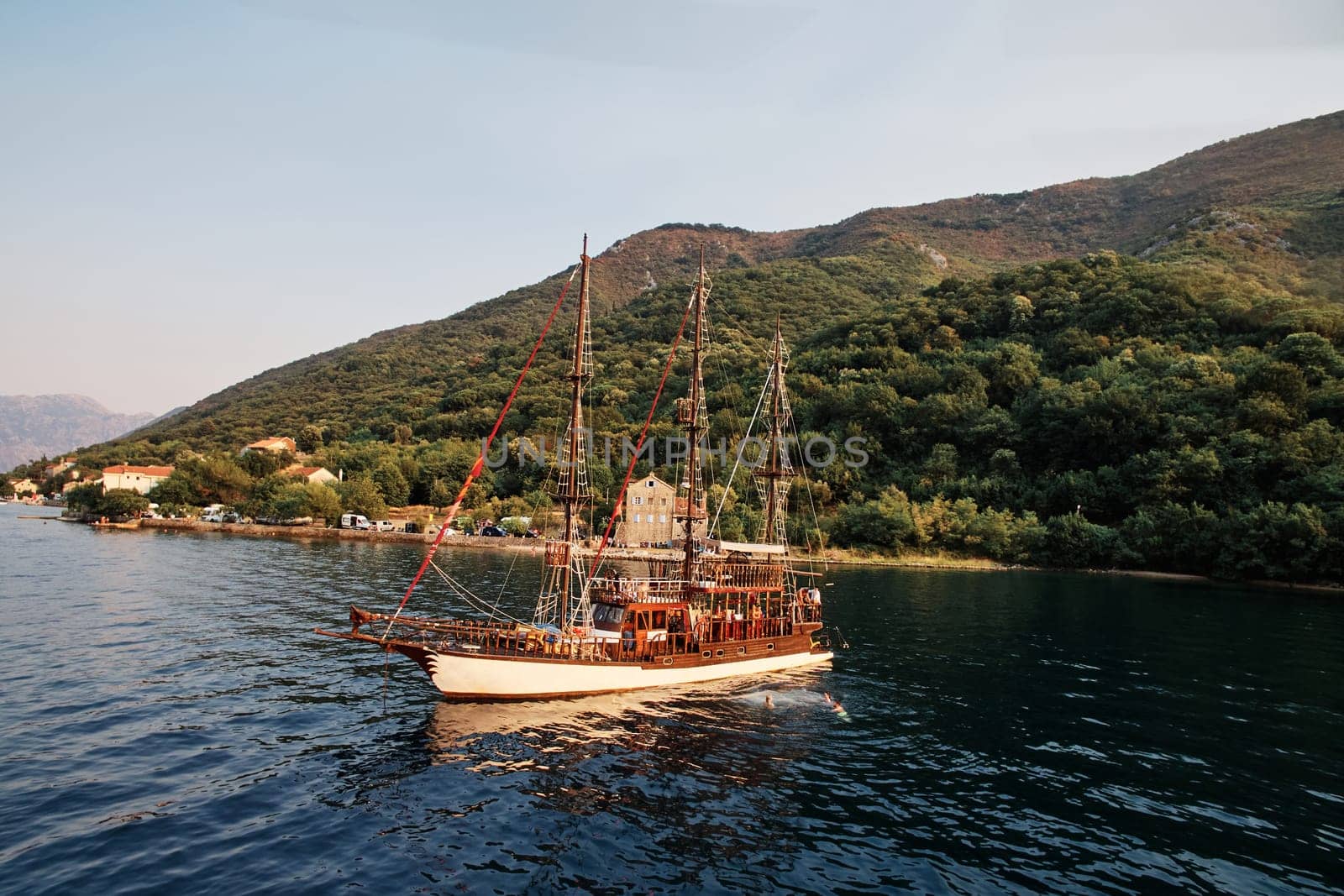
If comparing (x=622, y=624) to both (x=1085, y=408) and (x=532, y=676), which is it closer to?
(x=532, y=676)

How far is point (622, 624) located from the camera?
31.2 metres

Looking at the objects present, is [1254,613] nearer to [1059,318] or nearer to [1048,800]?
[1048,800]

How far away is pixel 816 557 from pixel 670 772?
76103 mm

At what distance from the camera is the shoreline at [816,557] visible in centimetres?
7681

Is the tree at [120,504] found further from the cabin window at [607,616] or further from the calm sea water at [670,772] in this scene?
the cabin window at [607,616]

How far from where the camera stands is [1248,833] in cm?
1920

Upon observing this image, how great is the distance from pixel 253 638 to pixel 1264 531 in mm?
92038

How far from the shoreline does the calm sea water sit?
34.5 meters

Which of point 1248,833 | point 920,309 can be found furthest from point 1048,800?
point 920,309

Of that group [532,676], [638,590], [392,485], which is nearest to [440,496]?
[392,485]

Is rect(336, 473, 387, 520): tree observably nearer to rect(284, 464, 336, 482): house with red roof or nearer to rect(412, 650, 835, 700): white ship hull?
rect(284, 464, 336, 482): house with red roof

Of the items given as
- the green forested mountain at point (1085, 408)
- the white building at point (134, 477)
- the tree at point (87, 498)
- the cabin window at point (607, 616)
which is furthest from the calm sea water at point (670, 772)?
the white building at point (134, 477)

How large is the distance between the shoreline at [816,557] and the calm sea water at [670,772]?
34529 mm

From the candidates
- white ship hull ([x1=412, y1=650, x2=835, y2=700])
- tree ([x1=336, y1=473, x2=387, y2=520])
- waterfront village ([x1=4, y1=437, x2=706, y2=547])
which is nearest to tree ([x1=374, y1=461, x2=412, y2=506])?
waterfront village ([x1=4, y1=437, x2=706, y2=547])
